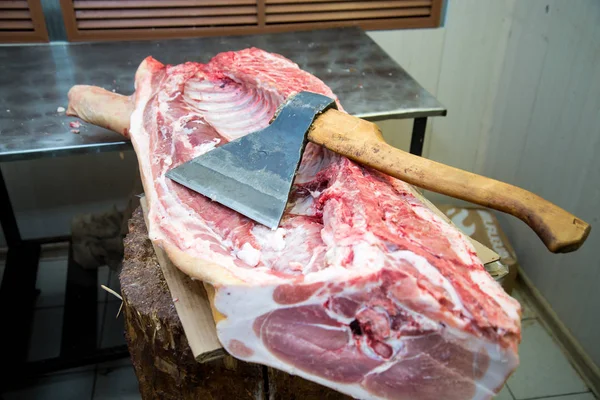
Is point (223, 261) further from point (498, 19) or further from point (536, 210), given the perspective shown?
point (498, 19)

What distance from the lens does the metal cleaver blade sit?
1.37 metres

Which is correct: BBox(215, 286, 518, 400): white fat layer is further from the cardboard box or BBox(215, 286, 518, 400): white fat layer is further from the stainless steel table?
the cardboard box

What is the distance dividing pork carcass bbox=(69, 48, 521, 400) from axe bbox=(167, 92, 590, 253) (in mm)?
45

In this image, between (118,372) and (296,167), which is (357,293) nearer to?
(296,167)

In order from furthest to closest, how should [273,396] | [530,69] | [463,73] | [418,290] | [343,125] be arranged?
[463,73], [530,69], [343,125], [273,396], [418,290]

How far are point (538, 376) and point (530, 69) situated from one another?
1611 millimetres

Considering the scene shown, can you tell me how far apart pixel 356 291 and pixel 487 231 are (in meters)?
2.25

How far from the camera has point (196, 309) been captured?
1.33 metres

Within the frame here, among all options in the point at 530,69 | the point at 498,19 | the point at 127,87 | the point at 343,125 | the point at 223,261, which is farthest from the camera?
the point at 498,19

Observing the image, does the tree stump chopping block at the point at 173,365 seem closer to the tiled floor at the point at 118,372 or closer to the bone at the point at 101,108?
the bone at the point at 101,108

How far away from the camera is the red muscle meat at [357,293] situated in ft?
3.40

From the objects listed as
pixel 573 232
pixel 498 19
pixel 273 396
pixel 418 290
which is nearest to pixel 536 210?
pixel 573 232

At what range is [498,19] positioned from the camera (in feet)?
10.2

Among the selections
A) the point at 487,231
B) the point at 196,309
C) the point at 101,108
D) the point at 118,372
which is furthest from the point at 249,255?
the point at 487,231
